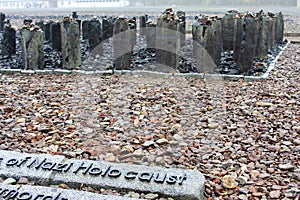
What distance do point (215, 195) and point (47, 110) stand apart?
258cm

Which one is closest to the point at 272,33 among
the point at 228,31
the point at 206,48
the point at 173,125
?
the point at 228,31

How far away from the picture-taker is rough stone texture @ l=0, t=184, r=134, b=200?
297 cm

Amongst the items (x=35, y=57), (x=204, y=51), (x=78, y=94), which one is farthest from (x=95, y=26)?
(x=78, y=94)

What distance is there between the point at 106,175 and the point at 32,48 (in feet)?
14.6

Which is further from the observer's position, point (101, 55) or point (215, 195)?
point (101, 55)

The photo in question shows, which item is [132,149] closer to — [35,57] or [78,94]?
[78,94]

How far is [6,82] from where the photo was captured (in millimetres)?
6555

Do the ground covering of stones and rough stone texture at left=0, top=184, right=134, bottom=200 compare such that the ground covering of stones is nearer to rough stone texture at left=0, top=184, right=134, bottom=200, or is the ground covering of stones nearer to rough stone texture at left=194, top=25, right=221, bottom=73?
rough stone texture at left=0, top=184, right=134, bottom=200

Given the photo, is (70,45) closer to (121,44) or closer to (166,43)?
(121,44)

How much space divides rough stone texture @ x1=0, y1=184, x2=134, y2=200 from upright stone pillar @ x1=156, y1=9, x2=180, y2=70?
4.38m

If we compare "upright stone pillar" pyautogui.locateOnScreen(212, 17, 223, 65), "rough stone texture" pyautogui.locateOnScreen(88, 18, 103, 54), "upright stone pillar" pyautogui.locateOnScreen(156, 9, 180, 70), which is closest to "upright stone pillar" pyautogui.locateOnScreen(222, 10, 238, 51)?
"upright stone pillar" pyautogui.locateOnScreen(212, 17, 223, 65)

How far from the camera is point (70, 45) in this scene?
7.37 m

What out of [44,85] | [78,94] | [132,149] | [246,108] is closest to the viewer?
[132,149]

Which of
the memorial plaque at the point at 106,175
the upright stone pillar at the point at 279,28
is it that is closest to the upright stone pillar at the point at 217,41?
the upright stone pillar at the point at 279,28
